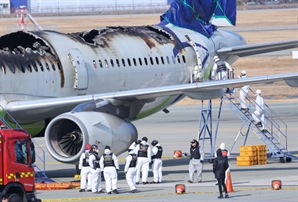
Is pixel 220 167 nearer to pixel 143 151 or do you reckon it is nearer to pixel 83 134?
pixel 143 151

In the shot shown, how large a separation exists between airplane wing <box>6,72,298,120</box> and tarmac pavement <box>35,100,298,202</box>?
2.51m

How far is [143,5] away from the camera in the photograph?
134625 millimetres

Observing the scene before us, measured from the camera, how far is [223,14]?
122 feet

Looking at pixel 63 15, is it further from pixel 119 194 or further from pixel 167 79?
pixel 119 194

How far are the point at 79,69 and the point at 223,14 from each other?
11030 mm

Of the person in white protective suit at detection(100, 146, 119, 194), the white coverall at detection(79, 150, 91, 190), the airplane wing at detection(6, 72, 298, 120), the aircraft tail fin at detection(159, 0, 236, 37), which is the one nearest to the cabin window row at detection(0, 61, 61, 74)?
the airplane wing at detection(6, 72, 298, 120)

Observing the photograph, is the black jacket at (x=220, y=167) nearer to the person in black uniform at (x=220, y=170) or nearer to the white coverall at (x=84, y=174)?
the person in black uniform at (x=220, y=170)

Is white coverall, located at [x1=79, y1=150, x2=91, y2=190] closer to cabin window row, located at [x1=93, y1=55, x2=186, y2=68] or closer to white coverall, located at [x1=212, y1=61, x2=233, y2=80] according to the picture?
cabin window row, located at [x1=93, y1=55, x2=186, y2=68]

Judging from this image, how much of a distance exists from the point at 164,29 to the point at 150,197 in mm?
12772

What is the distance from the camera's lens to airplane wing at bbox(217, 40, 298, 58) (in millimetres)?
32469

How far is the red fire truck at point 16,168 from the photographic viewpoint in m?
19.4

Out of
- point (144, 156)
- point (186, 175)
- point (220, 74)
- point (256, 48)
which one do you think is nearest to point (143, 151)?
point (144, 156)

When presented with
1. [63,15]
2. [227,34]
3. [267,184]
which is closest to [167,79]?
[227,34]

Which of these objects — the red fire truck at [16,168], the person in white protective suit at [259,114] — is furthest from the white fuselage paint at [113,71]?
the red fire truck at [16,168]
